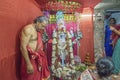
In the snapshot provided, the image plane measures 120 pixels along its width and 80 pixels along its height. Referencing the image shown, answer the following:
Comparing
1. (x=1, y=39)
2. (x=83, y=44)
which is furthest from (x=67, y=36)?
(x=1, y=39)

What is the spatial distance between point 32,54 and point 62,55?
0.96 m

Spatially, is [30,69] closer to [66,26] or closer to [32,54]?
[32,54]

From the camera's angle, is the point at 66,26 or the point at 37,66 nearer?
the point at 37,66

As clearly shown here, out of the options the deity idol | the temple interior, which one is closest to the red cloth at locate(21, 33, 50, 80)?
the temple interior

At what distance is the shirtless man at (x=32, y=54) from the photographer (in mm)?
2326

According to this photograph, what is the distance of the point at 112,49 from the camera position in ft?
13.8

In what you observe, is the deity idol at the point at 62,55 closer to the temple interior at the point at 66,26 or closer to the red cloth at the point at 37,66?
the temple interior at the point at 66,26

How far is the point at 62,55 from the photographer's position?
10.9 ft

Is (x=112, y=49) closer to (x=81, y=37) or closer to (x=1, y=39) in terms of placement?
(x=81, y=37)

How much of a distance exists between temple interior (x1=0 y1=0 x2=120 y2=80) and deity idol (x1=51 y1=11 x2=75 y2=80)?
0.05 meters

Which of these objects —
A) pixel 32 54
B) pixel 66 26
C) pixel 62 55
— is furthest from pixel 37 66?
pixel 66 26

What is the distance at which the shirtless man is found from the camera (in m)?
2.33

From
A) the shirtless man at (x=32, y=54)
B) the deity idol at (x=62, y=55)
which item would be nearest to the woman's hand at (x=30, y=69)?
the shirtless man at (x=32, y=54)

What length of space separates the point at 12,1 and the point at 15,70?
29.3 inches
